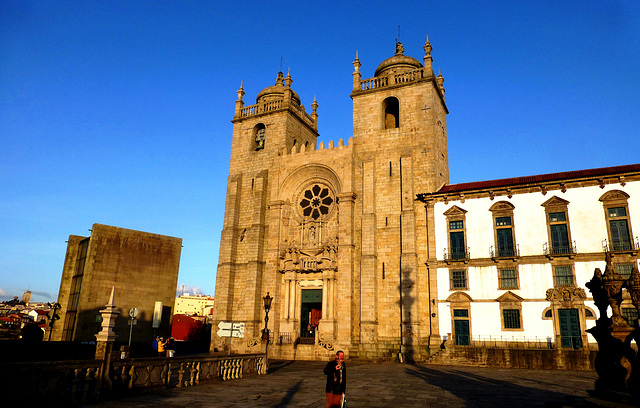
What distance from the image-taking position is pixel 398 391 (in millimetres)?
14094

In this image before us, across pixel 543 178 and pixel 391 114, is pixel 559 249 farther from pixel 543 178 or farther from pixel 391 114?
pixel 391 114

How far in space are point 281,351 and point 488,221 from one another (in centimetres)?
1642

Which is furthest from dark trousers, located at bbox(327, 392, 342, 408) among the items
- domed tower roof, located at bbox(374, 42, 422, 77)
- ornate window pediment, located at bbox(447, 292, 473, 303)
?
domed tower roof, located at bbox(374, 42, 422, 77)

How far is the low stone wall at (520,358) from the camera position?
21.3 meters

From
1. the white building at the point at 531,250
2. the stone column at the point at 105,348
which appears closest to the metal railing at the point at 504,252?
the white building at the point at 531,250

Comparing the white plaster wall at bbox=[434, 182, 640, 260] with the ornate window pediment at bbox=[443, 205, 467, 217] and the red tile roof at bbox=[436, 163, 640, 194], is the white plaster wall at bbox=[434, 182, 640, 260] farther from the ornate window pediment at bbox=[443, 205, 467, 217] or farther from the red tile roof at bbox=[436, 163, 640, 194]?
the red tile roof at bbox=[436, 163, 640, 194]

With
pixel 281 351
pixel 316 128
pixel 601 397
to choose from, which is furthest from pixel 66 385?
pixel 316 128

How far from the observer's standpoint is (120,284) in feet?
123

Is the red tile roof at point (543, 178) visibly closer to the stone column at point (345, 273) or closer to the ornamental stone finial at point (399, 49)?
the stone column at point (345, 273)

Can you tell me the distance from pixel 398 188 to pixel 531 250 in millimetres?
9484

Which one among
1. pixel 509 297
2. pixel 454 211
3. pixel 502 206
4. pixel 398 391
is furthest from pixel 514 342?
pixel 398 391

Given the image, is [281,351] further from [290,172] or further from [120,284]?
[120,284]

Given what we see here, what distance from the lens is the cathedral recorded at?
81.0ft

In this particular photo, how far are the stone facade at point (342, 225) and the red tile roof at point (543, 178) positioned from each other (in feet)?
6.61
